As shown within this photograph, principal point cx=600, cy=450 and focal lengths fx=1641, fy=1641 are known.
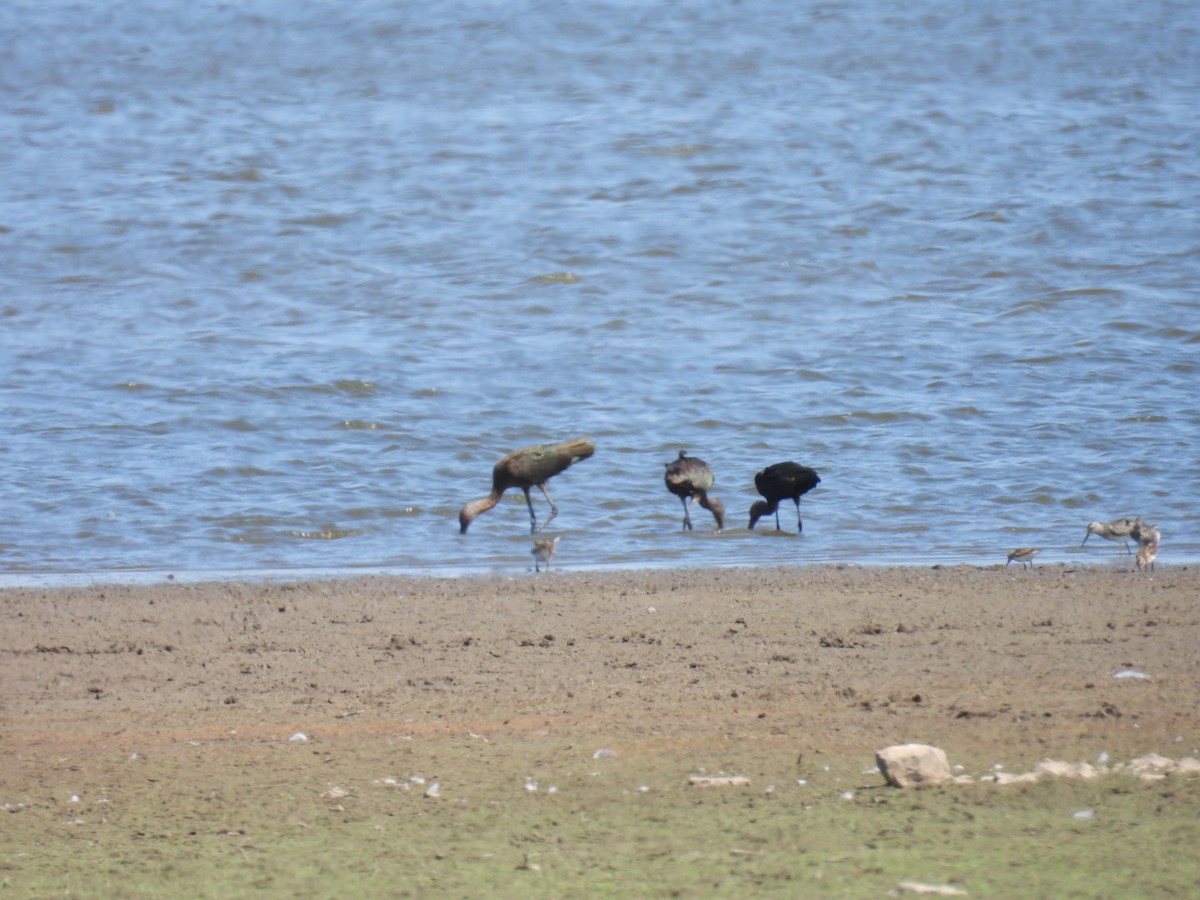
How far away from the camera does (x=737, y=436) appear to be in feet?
40.2

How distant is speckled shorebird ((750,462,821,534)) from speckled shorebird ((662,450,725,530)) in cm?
25

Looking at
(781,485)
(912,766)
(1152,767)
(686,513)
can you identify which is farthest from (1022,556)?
(912,766)

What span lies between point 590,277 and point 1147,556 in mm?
9441

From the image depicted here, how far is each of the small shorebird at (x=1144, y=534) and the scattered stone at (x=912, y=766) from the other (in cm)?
411

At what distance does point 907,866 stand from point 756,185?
1633cm

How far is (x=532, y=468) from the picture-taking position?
10430 millimetres

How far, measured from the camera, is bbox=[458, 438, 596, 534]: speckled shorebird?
33.9ft

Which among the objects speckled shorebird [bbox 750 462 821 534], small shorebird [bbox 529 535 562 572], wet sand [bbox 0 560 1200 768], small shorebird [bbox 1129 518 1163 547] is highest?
wet sand [bbox 0 560 1200 768]

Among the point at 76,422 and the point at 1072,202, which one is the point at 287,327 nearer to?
the point at 76,422

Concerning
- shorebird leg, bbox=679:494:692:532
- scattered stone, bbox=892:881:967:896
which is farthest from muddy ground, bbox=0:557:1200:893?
shorebird leg, bbox=679:494:692:532

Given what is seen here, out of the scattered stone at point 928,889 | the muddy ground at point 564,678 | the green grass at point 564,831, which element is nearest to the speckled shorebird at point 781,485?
the muddy ground at point 564,678

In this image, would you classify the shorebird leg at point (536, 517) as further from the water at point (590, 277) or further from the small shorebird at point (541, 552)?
the small shorebird at point (541, 552)

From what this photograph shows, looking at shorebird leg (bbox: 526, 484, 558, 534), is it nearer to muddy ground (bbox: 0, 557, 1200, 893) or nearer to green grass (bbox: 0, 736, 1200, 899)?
muddy ground (bbox: 0, 557, 1200, 893)

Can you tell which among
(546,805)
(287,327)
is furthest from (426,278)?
(546,805)
